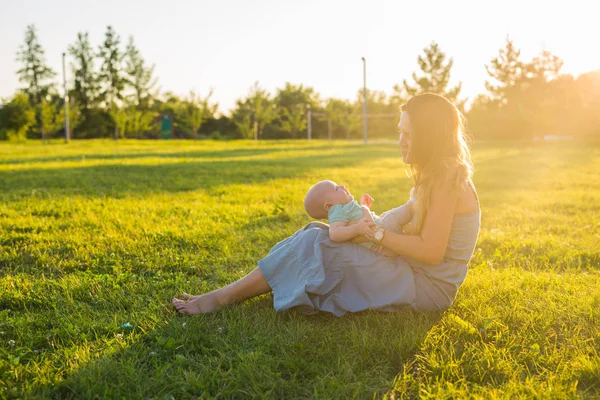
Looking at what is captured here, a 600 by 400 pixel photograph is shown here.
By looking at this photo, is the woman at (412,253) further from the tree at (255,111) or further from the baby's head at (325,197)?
the tree at (255,111)

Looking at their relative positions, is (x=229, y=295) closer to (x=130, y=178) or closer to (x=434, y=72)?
(x=130, y=178)

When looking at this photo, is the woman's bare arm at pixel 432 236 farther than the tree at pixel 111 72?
No

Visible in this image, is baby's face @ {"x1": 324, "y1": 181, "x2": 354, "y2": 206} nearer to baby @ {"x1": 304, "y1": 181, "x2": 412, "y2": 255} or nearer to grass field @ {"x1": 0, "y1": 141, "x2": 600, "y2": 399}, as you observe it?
baby @ {"x1": 304, "y1": 181, "x2": 412, "y2": 255}

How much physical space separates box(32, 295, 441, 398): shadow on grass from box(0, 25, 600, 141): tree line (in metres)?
25.6

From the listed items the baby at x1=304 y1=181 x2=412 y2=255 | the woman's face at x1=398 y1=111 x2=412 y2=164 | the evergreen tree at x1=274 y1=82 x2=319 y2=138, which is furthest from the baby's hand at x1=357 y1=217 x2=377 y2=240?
the evergreen tree at x1=274 y1=82 x2=319 y2=138

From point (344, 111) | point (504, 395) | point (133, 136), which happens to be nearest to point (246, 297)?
point (504, 395)

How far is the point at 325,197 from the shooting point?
9.71 ft

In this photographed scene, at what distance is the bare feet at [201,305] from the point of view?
3051 millimetres

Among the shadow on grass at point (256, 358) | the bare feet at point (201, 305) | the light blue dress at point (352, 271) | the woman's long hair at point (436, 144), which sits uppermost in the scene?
the woman's long hair at point (436, 144)

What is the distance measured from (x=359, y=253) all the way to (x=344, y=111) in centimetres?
4693

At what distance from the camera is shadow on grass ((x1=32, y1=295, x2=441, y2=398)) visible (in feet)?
7.22

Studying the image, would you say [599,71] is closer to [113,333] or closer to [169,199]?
[169,199]

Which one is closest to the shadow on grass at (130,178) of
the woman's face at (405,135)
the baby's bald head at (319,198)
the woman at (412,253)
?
the baby's bald head at (319,198)

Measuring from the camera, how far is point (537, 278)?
147 inches
